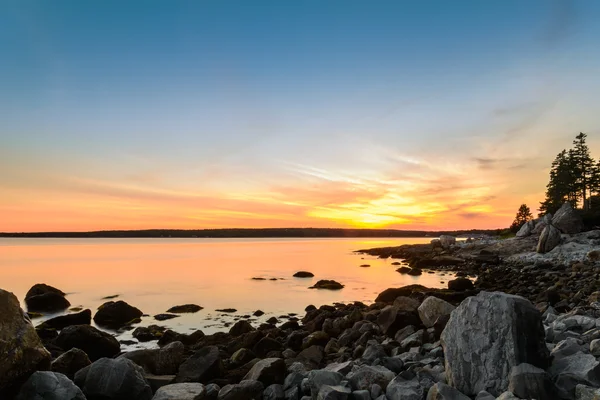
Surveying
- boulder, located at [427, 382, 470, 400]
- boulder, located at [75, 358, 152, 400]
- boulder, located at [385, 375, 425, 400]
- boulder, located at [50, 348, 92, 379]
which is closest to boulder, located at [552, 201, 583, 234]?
boulder, located at [385, 375, 425, 400]

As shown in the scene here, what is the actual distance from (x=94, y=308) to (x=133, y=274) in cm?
2086

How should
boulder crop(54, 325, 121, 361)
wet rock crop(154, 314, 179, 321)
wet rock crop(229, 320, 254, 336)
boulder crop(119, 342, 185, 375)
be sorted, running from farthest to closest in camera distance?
wet rock crop(154, 314, 179, 321)
wet rock crop(229, 320, 254, 336)
boulder crop(54, 325, 121, 361)
boulder crop(119, 342, 185, 375)

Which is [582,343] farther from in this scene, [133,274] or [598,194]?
[598,194]

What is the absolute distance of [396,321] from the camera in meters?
12.4

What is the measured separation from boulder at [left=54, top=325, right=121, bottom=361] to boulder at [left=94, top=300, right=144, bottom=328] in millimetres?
7192

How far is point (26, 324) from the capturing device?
270 inches

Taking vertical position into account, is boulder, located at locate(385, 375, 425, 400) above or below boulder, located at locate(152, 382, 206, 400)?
above

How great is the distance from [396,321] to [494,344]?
20.6 ft

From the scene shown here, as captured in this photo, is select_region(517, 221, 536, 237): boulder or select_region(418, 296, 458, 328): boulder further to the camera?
select_region(517, 221, 536, 237): boulder

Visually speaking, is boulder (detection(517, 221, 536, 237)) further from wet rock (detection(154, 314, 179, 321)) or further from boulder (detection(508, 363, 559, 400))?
boulder (detection(508, 363, 559, 400))

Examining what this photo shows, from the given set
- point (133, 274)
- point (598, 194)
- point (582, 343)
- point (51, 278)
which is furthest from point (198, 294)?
point (598, 194)

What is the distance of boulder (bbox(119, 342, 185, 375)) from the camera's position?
994cm

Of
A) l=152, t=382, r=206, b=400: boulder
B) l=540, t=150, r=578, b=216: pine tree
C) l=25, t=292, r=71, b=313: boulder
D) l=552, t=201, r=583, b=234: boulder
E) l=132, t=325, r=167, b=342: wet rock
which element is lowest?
l=25, t=292, r=71, b=313: boulder

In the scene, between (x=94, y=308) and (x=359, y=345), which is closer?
(x=359, y=345)
